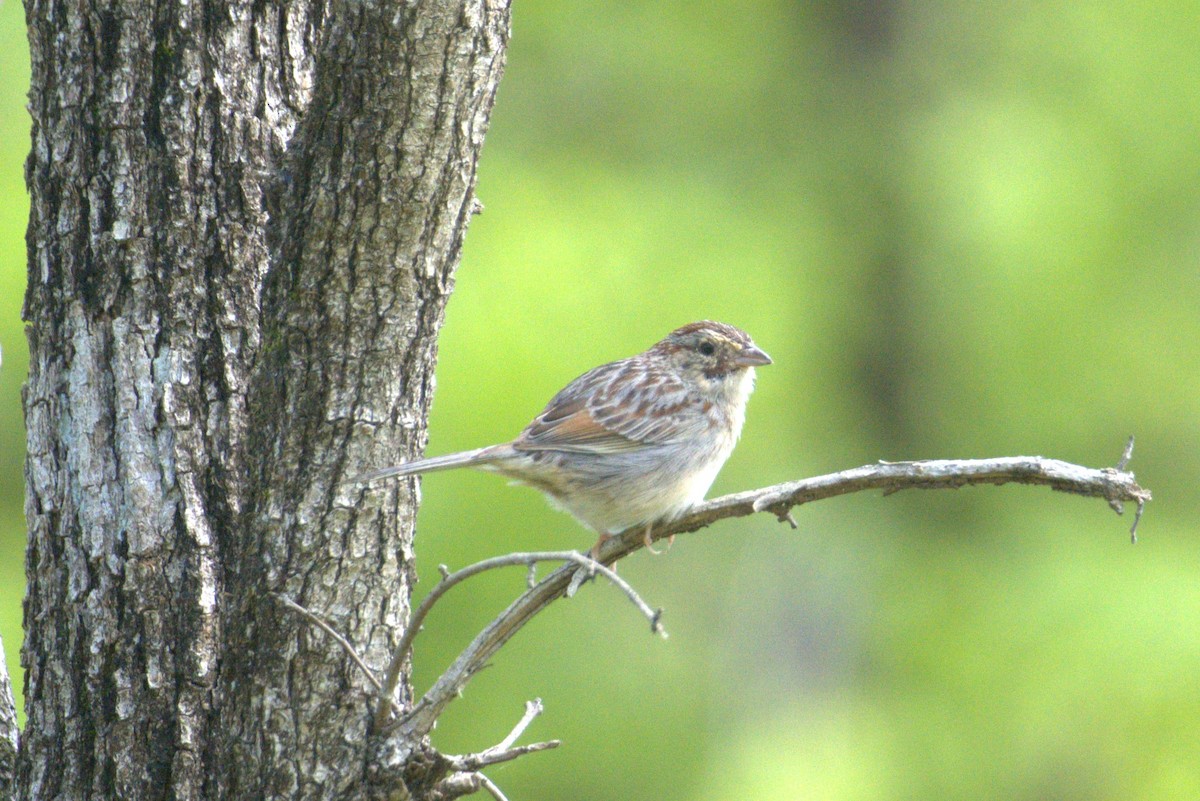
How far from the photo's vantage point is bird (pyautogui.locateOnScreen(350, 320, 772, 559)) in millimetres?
4012

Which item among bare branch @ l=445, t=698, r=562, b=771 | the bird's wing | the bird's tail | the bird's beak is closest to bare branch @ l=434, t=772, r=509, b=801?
bare branch @ l=445, t=698, r=562, b=771

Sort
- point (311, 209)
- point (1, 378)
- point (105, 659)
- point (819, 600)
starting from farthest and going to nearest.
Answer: point (819, 600) < point (1, 378) < point (105, 659) < point (311, 209)

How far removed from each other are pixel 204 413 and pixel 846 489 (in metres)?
1.46

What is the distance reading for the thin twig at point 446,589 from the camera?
7.94 feet

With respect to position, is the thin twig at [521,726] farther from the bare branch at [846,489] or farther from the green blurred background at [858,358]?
the green blurred background at [858,358]

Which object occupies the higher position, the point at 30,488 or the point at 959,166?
the point at 959,166

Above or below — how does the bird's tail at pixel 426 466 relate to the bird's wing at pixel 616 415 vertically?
below

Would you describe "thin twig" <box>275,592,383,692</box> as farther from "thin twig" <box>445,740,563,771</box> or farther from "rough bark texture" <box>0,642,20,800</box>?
"rough bark texture" <box>0,642,20,800</box>

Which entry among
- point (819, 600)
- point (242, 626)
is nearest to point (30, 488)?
point (242, 626)

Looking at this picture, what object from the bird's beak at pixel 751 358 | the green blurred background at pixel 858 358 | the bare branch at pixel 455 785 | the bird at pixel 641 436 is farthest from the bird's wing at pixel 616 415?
the green blurred background at pixel 858 358

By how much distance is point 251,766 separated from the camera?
9.39ft

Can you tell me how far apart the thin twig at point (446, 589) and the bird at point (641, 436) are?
3.17 ft

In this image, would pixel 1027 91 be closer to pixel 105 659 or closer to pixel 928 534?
pixel 928 534

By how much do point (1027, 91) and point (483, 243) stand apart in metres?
3.27
